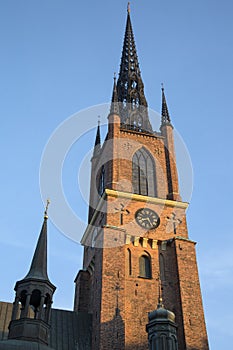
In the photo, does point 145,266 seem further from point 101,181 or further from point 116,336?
point 101,181

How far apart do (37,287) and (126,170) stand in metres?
11.3

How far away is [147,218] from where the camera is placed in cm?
2970

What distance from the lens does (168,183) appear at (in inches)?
1293

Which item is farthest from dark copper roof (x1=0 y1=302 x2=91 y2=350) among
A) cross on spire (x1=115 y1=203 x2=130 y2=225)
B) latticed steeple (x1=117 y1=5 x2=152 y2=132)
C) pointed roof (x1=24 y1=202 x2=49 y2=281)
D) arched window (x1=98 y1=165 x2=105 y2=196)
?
latticed steeple (x1=117 y1=5 x2=152 y2=132)

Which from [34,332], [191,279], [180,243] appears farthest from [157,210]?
[34,332]

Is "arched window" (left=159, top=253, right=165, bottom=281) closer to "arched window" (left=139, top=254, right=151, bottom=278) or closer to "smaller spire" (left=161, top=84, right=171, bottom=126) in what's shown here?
"arched window" (left=139, top=254, right=151, bottom=278)

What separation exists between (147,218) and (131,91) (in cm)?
1721

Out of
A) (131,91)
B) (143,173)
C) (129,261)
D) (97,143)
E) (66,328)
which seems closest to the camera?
(66,328)

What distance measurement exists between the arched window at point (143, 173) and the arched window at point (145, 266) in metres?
5.07

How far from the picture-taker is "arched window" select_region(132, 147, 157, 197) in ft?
105

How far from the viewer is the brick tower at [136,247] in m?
24.5

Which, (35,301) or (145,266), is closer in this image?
(35,301)

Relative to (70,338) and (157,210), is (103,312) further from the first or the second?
(157,210)

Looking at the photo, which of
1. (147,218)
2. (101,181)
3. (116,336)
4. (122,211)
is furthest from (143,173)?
(116,336)
